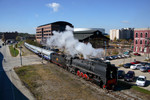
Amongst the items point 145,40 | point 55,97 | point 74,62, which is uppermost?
point 145,40

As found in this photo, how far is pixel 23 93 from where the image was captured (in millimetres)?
16594

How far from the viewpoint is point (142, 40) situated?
49.5m

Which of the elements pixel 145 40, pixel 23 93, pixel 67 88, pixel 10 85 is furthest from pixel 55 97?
pixel 145 40

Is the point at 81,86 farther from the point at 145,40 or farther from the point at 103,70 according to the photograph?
the point at 145,40

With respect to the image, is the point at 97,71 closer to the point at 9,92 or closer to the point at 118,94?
the point at 118,94

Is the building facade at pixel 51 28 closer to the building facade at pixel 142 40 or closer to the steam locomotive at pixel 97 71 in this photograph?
the building facade at pixel 142 40

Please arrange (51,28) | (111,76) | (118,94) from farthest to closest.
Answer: (51,28)
(111,76)
(118,94)

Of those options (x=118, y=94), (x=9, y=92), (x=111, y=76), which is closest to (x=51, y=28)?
(x=9, y=92)

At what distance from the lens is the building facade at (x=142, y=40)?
155 ft

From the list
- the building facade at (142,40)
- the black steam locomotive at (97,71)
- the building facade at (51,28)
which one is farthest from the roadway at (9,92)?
the building facade at (51,28)

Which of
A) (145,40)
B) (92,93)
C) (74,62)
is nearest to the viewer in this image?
(92,93)

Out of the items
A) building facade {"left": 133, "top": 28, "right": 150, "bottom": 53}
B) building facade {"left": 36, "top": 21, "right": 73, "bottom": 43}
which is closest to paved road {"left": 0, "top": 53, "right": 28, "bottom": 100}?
building facade {"left": 133, "top": 28, "right": 150, "bottom": 53}

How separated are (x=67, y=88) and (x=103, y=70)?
5.79 meters

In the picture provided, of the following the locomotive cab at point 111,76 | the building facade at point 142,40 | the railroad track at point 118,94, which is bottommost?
the railroad track at point 118,94
